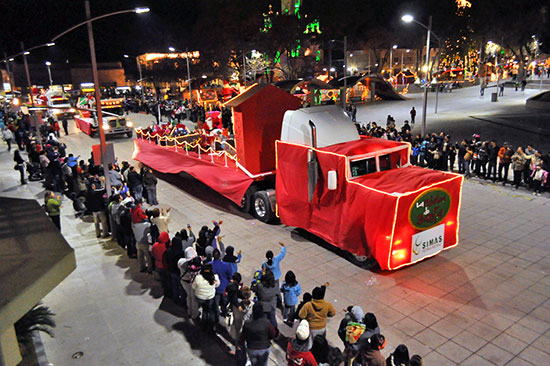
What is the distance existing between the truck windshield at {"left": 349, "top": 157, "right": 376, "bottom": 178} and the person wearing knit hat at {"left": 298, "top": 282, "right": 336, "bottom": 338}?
13.4 ft

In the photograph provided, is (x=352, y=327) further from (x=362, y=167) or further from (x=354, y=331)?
(x=362, y=167)

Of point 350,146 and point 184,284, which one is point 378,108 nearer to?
point 350,146

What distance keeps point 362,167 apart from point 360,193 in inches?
39.2

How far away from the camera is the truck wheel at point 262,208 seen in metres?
12.6

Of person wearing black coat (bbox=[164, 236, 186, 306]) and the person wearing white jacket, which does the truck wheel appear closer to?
person wearing black coat (bbox=[164, 236, 186, 306])

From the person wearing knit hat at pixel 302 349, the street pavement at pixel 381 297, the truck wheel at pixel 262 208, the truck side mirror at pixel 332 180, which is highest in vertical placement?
the truck side mirror at pixel 332 180

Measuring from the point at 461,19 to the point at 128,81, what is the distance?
60425mm

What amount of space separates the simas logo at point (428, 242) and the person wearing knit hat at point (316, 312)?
345cm

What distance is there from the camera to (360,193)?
932 centimetres

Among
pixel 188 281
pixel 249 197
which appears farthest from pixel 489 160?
pixel 188 281

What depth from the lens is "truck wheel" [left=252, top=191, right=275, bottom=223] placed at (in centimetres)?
1259

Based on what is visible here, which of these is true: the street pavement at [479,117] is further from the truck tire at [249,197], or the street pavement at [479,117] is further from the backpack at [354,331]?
the backpack at [354,331]

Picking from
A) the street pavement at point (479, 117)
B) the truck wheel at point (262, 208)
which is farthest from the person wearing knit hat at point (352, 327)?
the street pavement at point (479, 117)

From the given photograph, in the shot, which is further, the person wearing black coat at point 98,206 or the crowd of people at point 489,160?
the crowd of people at point 489,160
